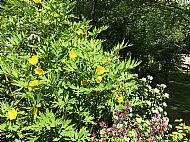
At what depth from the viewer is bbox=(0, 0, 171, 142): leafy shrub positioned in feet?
10.5

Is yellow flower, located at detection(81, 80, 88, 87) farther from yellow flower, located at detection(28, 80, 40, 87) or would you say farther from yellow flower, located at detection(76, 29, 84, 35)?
yellow flower, located at detection(76, 29, 84, 35)

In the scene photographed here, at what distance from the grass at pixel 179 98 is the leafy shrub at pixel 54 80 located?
4.73 meters

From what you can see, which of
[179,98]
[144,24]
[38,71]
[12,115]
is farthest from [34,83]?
[179,98]

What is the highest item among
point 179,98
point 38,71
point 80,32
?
point 80,32

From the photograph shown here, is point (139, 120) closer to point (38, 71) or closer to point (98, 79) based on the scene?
point (98, 79)

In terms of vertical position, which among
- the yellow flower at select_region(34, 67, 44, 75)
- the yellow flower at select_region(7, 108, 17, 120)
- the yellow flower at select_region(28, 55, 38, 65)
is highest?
the yellow flower at select_region(28, 55, 38, 65)

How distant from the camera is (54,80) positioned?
3.16 meters

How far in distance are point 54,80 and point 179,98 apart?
9482mm

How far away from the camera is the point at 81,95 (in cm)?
331

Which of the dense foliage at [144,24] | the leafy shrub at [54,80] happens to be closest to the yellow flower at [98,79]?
the leafy shrub at [54,80]

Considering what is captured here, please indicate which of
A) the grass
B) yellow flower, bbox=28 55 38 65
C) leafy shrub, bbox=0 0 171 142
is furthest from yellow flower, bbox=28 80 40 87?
the grass

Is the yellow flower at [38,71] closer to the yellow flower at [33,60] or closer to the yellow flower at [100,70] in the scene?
the yellow flower at [33,60]

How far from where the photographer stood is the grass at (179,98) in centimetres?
905

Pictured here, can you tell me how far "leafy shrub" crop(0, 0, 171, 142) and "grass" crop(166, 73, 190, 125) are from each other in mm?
4727
